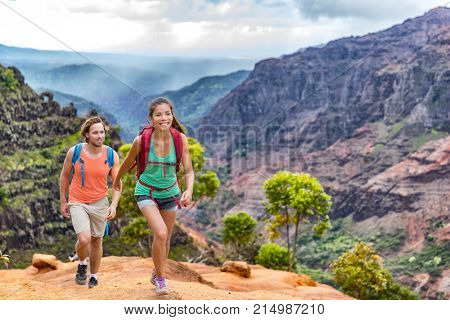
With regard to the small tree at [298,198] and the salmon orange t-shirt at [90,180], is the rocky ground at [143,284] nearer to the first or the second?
the salmon orange t-shirt at [90,180]

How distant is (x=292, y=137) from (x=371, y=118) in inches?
872

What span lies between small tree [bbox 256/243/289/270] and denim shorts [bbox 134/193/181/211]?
2219 centimetres

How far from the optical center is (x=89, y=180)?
6.77 m

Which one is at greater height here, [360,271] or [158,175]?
[158,175]

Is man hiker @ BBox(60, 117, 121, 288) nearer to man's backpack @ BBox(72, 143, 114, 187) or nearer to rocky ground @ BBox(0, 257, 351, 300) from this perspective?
man's backpack @ BBox(72, 143, 114, 187)

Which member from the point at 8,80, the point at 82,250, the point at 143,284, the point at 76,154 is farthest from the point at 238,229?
the point at 8,80

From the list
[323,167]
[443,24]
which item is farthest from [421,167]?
[443,24]

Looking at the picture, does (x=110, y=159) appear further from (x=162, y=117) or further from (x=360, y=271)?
(x=360, y=271)

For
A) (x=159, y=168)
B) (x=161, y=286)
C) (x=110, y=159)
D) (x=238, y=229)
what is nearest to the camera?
(x=159, y=168)

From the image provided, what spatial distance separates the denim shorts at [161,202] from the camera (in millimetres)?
6121

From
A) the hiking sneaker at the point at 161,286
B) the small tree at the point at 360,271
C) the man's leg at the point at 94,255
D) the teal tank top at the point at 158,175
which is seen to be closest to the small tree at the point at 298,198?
the small tree at the point at 360,271

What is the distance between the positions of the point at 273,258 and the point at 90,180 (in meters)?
22.4

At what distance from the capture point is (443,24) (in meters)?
129

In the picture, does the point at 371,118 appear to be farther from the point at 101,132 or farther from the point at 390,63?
the point at 101,132
